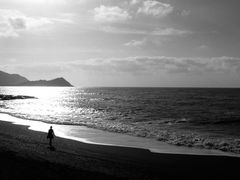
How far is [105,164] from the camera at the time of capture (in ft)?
61.3

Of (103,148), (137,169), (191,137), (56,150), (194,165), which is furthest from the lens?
(191,137)

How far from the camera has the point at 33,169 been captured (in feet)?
50.2

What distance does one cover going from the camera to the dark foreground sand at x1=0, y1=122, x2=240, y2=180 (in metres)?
15.2

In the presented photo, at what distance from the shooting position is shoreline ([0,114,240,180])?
50.0ft

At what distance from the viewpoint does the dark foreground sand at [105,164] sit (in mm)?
15203

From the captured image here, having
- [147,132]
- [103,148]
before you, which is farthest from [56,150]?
[147,132]

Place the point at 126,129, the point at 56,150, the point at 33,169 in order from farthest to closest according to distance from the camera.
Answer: the point at 126,129 < the point at 56,150 < the point at 33,169

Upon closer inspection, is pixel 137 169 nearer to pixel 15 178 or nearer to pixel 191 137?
pixel 15 178

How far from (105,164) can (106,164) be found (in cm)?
7

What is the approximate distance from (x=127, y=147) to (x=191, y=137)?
29.7 feet

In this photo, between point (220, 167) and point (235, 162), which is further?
point (235, 162)

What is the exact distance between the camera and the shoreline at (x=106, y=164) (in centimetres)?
1524

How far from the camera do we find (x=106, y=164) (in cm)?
1870

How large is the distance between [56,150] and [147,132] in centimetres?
1453
